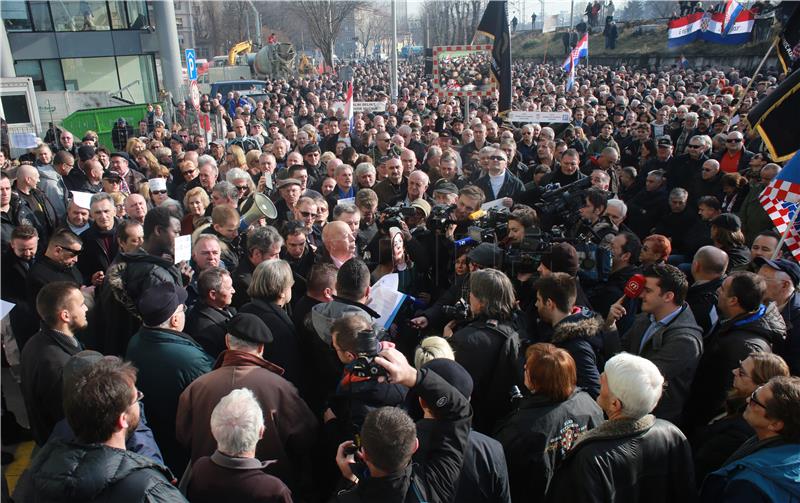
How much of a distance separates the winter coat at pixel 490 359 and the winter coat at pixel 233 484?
1343 millimetres

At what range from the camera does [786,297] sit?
13.2ft

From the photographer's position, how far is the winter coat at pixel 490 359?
3336 millimetres

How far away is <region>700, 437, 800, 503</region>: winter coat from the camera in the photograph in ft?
7.41

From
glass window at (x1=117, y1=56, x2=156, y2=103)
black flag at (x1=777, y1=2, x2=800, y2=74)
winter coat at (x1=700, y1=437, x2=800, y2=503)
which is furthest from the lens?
glass window at (x1=117, y1=56, x2=156, y2=103)

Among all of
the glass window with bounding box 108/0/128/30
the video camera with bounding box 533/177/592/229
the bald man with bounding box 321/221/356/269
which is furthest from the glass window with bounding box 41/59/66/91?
the video camera with bounding box 533/177/592/229

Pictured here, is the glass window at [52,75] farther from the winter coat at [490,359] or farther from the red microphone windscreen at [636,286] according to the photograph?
the red microphone windscreen at [636,286]

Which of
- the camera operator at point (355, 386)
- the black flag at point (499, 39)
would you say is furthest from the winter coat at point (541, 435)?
the black flag at point (499, 39)

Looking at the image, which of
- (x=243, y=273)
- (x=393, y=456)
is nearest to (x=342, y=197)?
(x=243, y=273)

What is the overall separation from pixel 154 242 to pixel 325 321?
217cm

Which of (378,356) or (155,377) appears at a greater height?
(378,356)

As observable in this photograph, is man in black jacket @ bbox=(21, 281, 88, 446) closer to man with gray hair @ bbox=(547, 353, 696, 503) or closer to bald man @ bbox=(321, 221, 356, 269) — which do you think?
bald man @ bbox=(321, 221, 356, 269)

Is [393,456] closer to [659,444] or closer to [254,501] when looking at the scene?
[254,501]

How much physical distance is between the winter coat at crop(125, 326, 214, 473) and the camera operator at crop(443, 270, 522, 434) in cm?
152

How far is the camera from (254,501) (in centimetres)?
234
